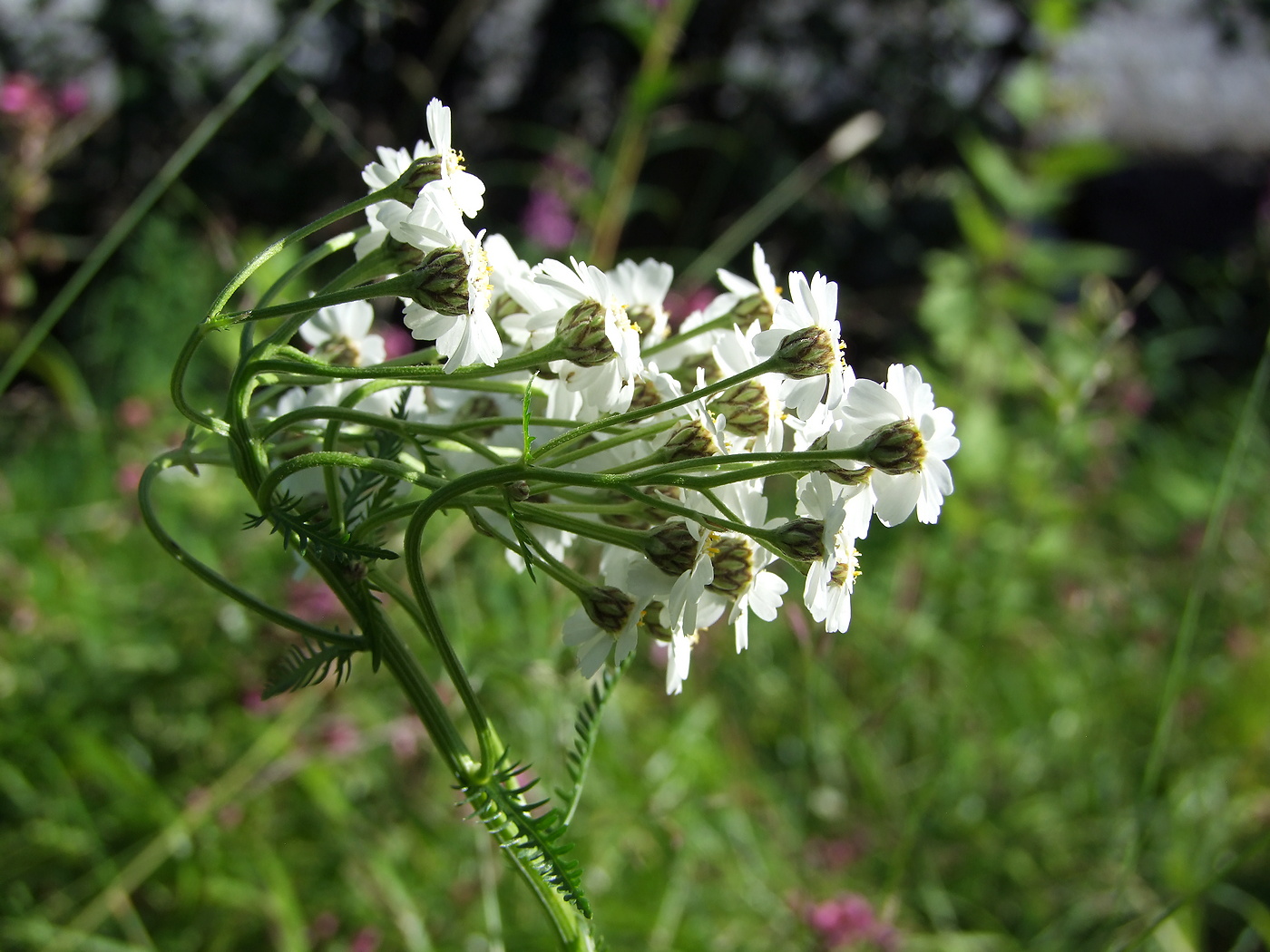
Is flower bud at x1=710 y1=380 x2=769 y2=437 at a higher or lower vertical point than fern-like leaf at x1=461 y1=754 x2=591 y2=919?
higher

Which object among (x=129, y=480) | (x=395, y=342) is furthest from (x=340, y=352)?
(x=395, y=342)

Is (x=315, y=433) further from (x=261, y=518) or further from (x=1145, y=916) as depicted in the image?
(x=1145, y=916)

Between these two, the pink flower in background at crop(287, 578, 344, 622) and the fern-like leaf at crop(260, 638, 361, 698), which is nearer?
the fern-like leaf at crop(260, 638, 361, 698)

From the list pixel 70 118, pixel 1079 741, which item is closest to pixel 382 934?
Result: pixel 1079 741

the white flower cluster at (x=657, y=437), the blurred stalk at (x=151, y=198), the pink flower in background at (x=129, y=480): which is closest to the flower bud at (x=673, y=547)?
the white flower cluster at (x=657, y=437)

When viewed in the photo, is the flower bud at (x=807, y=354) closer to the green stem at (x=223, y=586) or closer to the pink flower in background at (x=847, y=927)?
the green stem at (x=223, y=586)

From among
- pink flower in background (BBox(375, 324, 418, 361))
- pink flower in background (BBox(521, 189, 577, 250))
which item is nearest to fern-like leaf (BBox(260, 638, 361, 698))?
pink flower in background (BBox(375, 324, 418, 361))

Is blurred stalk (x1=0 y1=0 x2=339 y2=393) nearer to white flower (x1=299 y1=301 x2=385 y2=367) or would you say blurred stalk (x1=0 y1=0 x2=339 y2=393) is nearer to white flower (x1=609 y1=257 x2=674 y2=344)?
white flower (x1=299 y1=301 x2=385 y2=367)
